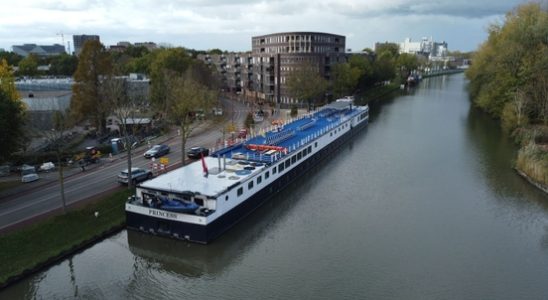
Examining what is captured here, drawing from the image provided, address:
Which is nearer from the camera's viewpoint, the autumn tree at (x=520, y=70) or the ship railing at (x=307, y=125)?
the ship railing at (x=307, y=125)

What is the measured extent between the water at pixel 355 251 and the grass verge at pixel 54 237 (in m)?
0.75

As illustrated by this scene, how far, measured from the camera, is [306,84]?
287 feet

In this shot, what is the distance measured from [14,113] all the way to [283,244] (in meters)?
25.1

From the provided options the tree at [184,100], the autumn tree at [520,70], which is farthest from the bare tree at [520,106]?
the tree at [184,100]

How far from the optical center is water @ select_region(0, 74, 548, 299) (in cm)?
2449

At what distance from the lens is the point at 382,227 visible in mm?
32406

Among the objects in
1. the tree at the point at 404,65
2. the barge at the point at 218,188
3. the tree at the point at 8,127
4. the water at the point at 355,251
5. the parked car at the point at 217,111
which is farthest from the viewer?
the tree at the point at 404,65

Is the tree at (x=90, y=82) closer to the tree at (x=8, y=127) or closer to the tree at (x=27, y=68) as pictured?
the tree at (x=8, y=127)

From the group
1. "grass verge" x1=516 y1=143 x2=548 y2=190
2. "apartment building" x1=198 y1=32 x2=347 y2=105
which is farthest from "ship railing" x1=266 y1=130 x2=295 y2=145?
"apartment building" x1=198 y1=32 x2=347 y2=105

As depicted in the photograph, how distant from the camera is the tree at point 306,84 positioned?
87375 mm

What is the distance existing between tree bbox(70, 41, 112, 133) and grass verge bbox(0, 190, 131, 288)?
1183 inches

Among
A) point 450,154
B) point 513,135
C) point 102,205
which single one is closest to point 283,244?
point 102,205

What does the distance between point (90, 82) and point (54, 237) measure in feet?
120

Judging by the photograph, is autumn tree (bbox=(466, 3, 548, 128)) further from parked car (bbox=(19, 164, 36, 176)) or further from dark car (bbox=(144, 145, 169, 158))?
parked car (bbox=(19, 164, 36, 176))
